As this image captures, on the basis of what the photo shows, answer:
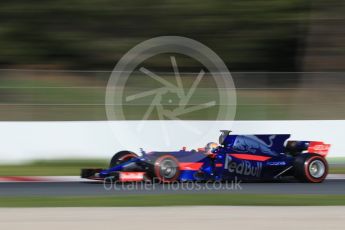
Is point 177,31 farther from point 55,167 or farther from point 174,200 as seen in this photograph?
Result: point 174,200

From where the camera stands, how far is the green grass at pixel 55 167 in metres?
13.9

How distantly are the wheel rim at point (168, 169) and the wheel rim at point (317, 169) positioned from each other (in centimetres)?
231

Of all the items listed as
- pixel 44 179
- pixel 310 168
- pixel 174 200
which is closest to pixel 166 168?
pixel 174 200

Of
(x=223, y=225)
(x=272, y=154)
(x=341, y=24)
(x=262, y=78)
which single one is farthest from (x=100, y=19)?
(x=223, y=225)

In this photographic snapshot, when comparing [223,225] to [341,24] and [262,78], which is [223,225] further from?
[341,24]

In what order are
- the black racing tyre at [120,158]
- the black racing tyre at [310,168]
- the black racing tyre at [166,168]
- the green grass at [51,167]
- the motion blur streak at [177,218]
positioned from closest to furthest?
the motion blur streak at [177,218]
the black racing tyre at [166,168]
the black racing tyre at [310,168]
the black racing tyre at [120,158]
the green grass at [51,167]

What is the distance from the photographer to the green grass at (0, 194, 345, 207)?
9.48 meters

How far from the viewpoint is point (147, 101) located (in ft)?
53.5

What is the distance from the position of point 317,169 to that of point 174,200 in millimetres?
3340

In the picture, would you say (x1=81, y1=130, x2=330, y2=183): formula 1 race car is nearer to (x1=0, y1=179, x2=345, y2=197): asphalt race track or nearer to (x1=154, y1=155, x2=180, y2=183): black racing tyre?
(x1=154, y1=155, x2=180, y2=183): black racing tyre

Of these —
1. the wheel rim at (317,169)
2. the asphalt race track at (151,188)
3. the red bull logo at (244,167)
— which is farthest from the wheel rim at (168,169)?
the wheel rim at (317,169)

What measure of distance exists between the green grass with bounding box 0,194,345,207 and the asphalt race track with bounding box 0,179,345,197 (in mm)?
475

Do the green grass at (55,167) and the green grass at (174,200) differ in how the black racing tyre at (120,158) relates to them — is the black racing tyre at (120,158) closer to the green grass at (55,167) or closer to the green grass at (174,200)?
the green grass at (55,167)

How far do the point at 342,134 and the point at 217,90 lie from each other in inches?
125
